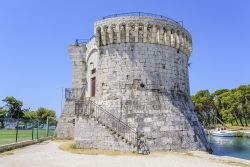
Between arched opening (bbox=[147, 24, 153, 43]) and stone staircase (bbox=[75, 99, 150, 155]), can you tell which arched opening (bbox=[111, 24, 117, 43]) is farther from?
stone staircase (bbox=[75, 99, 150, 155])

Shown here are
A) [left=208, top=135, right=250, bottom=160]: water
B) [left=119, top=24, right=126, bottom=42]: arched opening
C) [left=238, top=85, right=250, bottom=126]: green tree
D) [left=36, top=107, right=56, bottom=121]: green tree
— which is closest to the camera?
[left=119, top=24, right=126, bottom=42]: arched opening

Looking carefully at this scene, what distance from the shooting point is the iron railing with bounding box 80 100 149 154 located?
59.4 feet

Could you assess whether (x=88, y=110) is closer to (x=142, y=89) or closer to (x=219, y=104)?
(x=142, y=89)

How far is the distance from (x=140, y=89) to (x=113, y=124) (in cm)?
335

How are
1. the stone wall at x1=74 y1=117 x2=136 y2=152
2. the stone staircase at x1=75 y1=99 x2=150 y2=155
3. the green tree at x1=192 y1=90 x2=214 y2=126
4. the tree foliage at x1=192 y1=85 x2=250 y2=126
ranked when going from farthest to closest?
1. the green tree at x1=192 y1=90 x2=214 y2=126
2. the tree foliage at x1=192 y1=85 x2=250 y2=126
3. the stone staircase at x1=75 y1=99 x2=150 y2=155
4. the stone wall at x1=74 y1=117 x2=136 y2=152

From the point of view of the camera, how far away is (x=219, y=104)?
64.1 metres

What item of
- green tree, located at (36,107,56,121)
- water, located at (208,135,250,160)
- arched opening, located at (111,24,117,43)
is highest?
arched opening, located at (111,24,117,43)

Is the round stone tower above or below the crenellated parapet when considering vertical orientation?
below

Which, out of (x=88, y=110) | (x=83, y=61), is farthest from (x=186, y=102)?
(x=83, y=61)

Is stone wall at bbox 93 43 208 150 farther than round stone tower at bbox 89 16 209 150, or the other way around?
round stone tower at bbox 89 16 209 150

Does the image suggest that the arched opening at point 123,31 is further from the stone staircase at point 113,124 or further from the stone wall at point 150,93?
the stone staircase at point 113,124

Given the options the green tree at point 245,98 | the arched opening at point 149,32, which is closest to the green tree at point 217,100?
the green tree at point 245,98

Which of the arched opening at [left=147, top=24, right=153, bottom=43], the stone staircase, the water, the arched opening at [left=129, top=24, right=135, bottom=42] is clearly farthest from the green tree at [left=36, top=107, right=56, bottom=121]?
the arched opening at [left=147, top=24, right=153, bottom=43]

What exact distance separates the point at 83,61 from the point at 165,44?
1059 centimetres
